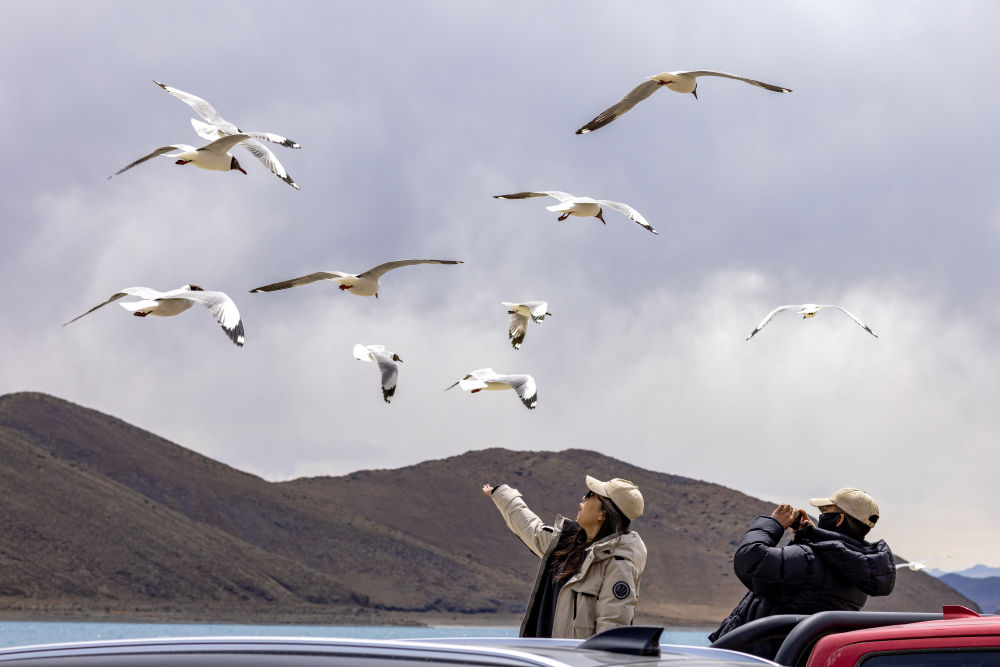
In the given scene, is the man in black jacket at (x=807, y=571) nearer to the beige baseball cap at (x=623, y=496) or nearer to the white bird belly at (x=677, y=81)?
the beige baseball cap at (x=623, y=496)

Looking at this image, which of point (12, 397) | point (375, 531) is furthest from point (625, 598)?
point (12, 397)

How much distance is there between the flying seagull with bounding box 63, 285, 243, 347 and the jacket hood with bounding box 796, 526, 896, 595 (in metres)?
6.31

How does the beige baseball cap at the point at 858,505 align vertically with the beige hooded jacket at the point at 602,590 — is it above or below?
above

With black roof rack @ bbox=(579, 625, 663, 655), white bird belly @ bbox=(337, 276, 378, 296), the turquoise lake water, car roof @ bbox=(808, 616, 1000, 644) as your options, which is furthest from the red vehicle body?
the turquoise lake water

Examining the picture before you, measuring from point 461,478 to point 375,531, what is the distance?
31965mm

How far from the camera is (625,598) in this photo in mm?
6000

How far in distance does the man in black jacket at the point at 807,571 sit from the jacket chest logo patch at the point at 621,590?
446 mm

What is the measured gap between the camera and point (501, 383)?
480 inches

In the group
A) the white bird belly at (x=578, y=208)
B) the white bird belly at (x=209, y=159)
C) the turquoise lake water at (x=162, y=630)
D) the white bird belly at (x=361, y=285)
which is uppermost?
the white bird belly at (x=578, y=208)

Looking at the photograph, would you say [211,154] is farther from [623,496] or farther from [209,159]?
[623,496]

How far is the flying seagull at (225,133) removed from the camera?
42.7ft

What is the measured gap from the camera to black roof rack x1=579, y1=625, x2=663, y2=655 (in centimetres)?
282

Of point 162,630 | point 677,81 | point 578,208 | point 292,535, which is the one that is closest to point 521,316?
point 578,208

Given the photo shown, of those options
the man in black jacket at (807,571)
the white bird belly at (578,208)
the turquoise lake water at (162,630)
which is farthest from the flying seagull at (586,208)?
the turquoise lake water at (162,630)
